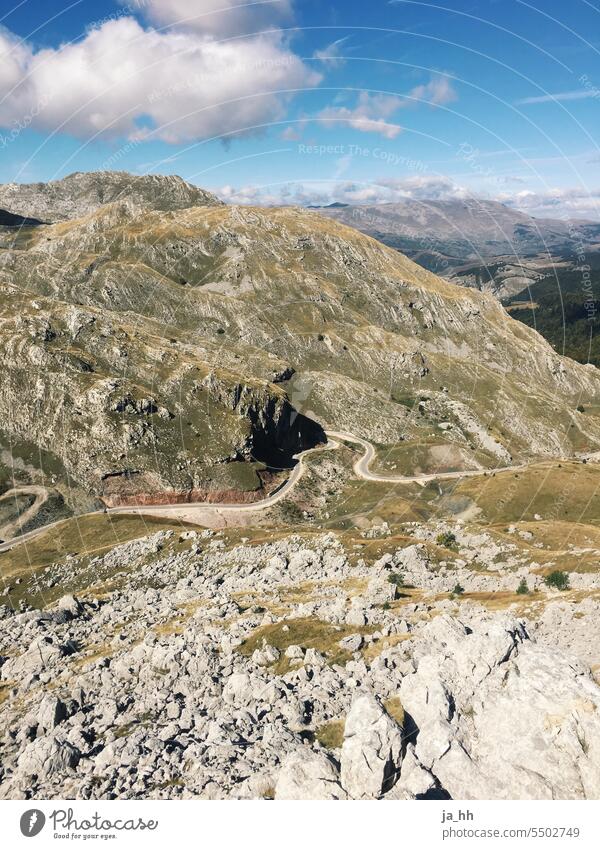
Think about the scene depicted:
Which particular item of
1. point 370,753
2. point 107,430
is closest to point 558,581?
point 370,753

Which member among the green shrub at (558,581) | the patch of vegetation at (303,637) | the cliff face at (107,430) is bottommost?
the green shrub at (558,581)

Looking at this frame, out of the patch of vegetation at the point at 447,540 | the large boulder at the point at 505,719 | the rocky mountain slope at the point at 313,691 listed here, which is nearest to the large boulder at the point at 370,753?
the rocky mountain slope at the point at 313,691

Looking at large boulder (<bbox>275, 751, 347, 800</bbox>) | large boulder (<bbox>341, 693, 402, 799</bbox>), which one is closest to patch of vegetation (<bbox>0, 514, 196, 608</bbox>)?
A: large boulder (<bbox>275, 751, 347, 800</bbox>)

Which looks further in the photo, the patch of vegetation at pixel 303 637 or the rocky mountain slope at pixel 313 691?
the patch of vegetation at pixel 303 637

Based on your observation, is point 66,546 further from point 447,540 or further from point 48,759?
point 48,759

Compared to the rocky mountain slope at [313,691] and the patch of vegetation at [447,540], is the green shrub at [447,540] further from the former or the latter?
the rocky mountain slope at [313,691]

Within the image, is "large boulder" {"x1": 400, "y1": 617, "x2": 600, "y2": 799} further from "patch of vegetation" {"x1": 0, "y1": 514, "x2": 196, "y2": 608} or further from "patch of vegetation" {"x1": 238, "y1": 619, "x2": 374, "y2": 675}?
"patch of vegetation" {"x1": 0, "y1": 514, "x2": 196, "y2": 608}
